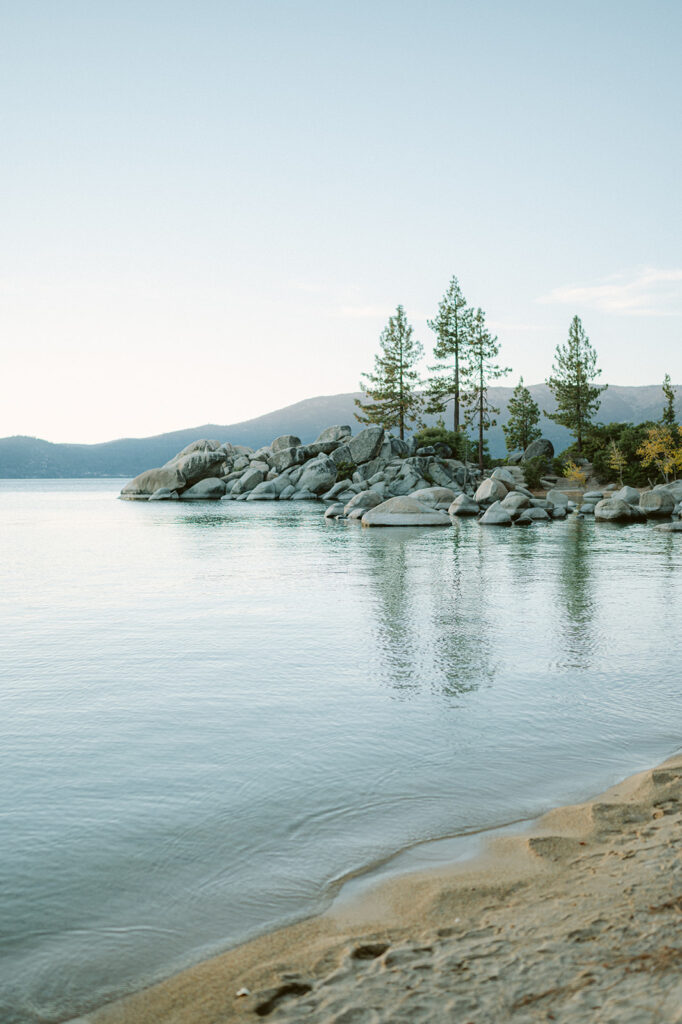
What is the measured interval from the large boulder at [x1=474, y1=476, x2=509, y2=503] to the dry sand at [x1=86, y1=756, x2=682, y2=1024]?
119 ft

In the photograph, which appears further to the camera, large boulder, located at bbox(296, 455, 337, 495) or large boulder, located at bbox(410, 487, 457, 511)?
large boulder, located at bbox(296, 455, 337, 495)

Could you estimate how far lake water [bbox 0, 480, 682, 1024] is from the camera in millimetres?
3379

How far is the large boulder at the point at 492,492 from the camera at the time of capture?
3944 centimetres

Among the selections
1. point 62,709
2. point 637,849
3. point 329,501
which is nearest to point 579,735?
point 637,849

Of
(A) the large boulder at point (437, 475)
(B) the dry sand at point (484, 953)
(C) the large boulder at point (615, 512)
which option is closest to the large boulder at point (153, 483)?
(A) the large boulder at point (437, 475)

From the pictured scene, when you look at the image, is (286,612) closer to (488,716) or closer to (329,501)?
(488,716)

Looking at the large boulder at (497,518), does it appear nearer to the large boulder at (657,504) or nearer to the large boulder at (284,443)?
the large boulder at (657,504)

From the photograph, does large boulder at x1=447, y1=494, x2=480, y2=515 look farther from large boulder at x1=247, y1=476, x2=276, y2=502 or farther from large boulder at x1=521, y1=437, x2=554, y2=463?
large boulder at x1=521, y1=437, x2=554, y2=463

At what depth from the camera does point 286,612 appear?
37.4 feet

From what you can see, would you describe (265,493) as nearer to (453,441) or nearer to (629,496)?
(453,441)

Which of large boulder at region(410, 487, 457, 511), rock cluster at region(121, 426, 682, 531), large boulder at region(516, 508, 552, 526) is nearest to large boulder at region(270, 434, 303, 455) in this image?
rock cluster at region(121, 426, 682, 531)

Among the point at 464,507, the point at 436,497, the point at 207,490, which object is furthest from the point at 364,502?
the point at 207,490

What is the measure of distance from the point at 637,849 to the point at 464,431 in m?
64.2

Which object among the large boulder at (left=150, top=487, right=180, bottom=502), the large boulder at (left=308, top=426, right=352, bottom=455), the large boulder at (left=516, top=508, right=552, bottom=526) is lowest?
the large boulder at (left=516, top=508, right=552, bottom=526)
